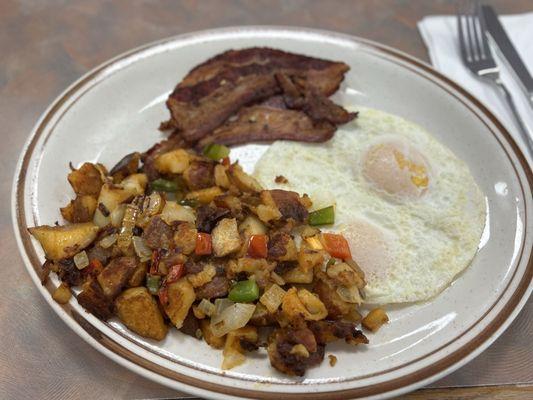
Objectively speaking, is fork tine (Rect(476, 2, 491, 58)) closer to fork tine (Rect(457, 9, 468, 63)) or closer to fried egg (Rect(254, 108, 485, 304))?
fork tine (Rect(457, 9, 468, 63))

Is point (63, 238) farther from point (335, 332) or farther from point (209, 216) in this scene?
point (335, 332)

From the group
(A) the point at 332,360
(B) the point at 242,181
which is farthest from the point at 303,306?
(B) the point at 242,181

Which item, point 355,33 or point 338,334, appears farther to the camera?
point 355,33

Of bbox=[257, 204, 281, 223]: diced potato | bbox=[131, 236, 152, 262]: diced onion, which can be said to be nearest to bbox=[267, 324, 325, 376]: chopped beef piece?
bbox=[257, 204, 281, 223]: diced potato

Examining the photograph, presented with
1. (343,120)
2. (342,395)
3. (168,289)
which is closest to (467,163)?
(343,120)

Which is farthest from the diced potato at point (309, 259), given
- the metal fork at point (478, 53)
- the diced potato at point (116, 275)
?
the metal fork at point (478, 53)


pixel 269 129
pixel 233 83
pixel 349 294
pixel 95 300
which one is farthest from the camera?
pixel 233 83

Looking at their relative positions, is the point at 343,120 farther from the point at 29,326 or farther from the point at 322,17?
the point at 29,326
